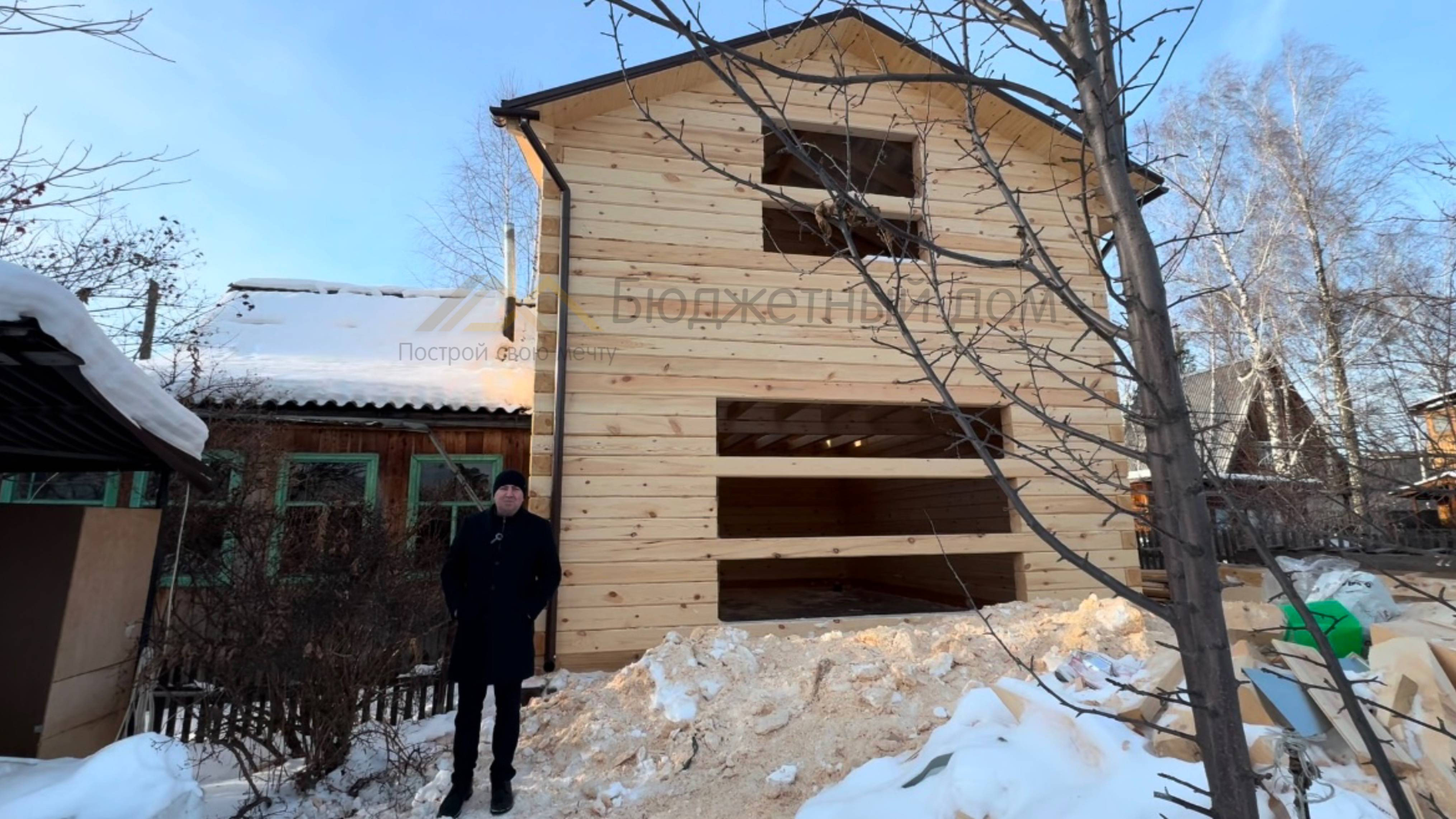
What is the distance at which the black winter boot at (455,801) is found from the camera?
3521mm

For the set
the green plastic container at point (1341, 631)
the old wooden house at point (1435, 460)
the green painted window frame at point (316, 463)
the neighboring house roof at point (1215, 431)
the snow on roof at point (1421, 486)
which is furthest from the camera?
the green painted window frame at point (316, 463)

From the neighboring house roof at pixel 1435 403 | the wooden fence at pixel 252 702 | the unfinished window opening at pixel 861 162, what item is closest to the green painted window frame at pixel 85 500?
the wooden fence at pixel 252 702

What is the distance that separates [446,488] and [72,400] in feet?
18.9

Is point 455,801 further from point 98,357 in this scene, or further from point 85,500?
point 85,500

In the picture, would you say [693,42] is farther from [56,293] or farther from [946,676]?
[946,676]

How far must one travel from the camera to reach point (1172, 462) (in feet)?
3.72

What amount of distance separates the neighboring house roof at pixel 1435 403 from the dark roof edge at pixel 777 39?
1.56 m

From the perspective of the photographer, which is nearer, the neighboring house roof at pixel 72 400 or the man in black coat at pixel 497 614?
the neighboring house roof at pixel 72 400

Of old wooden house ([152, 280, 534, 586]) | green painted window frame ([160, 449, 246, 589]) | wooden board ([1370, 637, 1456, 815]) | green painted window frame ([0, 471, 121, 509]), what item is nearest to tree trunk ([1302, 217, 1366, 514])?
wooden board ([1370, 637, 1456, 815])

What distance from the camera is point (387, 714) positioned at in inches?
202

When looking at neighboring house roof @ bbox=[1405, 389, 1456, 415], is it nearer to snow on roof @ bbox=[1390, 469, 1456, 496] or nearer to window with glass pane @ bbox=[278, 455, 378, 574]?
snow on roof @ bbox=[1390, 469, 1456, 496]

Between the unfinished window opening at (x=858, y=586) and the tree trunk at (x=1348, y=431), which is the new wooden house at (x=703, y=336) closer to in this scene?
the unfinished window opening at (x=858, y=586)

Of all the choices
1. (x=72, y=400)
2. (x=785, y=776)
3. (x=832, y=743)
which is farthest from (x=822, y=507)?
(x=72, y=400)

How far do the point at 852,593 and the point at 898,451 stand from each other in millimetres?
2545
